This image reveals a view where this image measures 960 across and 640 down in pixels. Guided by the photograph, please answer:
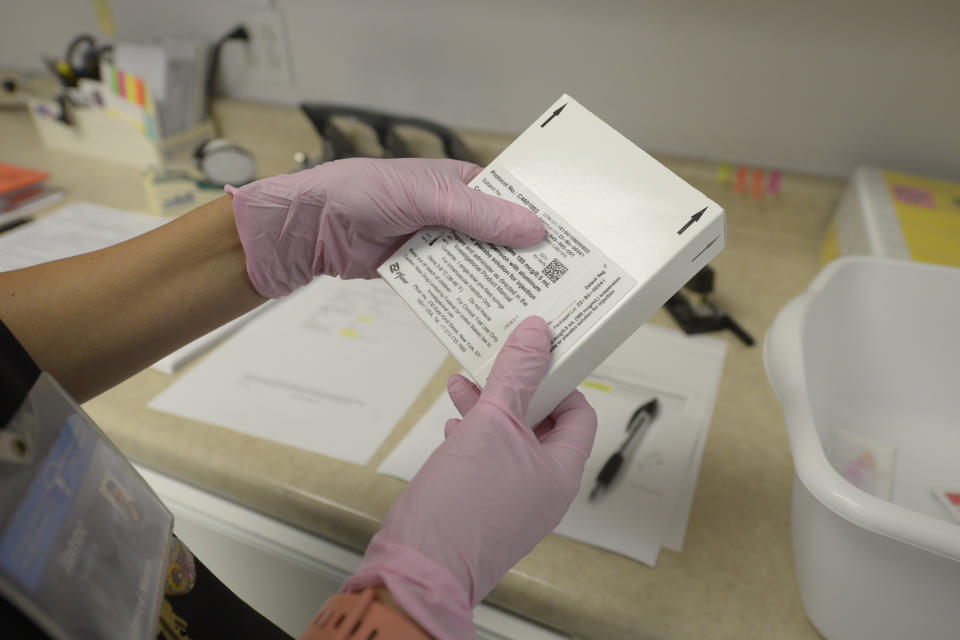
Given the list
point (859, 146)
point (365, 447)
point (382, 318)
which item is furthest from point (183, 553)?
point (859, 146)

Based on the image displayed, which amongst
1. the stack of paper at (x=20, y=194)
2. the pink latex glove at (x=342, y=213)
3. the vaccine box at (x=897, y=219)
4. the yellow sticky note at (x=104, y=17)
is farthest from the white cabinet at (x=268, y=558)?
the yellow sticky note at (x=104, y=17)

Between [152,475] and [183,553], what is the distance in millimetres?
320

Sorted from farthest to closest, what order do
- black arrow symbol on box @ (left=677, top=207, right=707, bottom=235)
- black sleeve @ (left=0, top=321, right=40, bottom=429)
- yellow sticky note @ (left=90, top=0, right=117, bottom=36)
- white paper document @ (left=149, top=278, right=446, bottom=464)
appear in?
yellow sticky note @ (left=90, top=0, right=117, bottom=36), white paper document @ (left=149, top=278, right=446, bottom=464), black arrow symbol on box @ (left=677, top=207, right=707, bottom=235), black sleeve @ (left=0, top=321, right=40, bottom=429)

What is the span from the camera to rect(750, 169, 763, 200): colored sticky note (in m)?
0.96

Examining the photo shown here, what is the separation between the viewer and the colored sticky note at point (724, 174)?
3.23 ft

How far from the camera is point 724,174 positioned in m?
0.99

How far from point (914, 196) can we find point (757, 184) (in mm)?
210

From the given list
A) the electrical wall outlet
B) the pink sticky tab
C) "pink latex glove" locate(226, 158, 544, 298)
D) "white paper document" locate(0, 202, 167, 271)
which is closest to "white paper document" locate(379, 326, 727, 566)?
"pink latex glove" locate(226, 158, 544, 298)

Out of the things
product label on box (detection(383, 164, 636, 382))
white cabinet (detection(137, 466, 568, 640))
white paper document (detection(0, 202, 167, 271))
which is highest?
product label on box (detection(383, 164, 636, 382))

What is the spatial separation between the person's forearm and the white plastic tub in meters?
0.56

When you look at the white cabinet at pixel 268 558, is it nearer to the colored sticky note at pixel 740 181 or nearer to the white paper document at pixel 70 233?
the white paper document at pixel 70 233

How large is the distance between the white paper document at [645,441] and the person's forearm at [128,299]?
261mm

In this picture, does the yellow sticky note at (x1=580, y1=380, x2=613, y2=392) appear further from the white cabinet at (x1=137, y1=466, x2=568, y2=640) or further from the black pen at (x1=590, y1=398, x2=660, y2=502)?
the white cabinet at (x1=137, y1=466, x2=568, y2=640)

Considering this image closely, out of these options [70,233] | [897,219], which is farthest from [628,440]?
[70,233]
